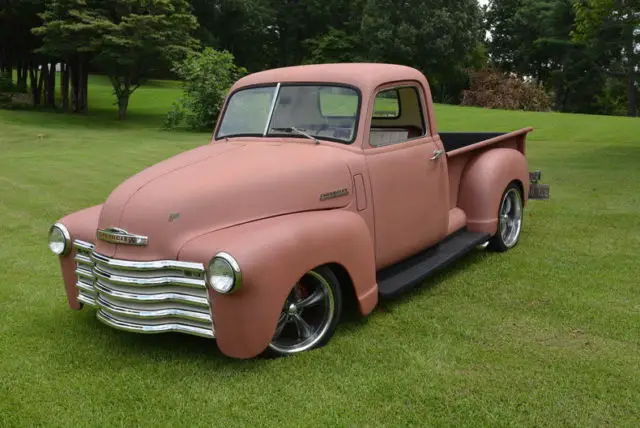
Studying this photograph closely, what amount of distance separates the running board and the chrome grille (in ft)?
4.80

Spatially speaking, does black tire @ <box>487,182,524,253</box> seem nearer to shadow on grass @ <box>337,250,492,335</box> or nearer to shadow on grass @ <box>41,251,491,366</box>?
shadow on grass @ <box>337,250,492,335</box>

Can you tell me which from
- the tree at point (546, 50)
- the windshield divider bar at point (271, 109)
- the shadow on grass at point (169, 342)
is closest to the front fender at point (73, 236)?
the shadow on grass at point (169, 342)

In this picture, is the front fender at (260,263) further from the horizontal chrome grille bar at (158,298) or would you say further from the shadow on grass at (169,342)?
the shadow on grass at (169,342)

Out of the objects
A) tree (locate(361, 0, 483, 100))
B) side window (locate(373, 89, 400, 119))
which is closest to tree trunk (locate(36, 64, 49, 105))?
tree (locate(361, 0, 483, 100))

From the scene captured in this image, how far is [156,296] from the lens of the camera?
12.6 feet

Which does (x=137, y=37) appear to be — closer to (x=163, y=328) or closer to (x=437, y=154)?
(x=437, y=154)

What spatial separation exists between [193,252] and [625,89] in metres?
55.0

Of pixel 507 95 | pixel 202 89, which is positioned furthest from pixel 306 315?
pixel 507 95

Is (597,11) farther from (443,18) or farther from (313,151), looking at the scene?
(443,18)

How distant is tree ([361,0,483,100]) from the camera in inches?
1897

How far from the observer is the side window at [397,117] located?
17.7ft

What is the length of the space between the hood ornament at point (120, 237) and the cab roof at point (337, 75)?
182 cm

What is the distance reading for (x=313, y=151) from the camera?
15.2ft

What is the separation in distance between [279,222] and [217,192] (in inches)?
16.8
